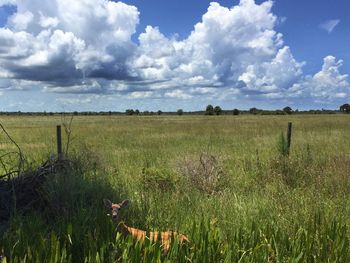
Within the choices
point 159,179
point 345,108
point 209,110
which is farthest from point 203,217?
point 345,108

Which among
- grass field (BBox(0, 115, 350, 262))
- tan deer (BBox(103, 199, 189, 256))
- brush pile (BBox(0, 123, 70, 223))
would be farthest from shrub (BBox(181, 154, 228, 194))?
tan deer (BBox(103, 199, 189, 256))

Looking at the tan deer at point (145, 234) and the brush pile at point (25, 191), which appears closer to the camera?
the tan deer at point (145, 234)

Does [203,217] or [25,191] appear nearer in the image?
[203,217]

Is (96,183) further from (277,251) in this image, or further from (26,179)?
(277,251)

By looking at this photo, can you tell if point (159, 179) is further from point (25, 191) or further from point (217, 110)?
point (217, 110)

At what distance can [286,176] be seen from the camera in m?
10.2

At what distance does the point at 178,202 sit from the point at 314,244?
2526 millimetres

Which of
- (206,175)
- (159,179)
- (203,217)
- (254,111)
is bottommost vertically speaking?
(254,111)

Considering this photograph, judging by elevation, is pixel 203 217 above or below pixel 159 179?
above

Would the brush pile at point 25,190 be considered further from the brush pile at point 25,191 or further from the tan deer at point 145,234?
the tan deer at point 145,234

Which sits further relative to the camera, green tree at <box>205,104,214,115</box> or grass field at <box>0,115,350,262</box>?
green tree at <box>205,104,214,115</box>

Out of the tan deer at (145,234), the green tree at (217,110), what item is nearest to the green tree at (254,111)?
the green tree at (217,110)

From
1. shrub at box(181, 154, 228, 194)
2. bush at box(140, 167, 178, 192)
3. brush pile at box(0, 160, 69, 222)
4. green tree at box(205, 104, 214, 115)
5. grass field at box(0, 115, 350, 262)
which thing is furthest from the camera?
green tree at box(205, 104, 214, 115)

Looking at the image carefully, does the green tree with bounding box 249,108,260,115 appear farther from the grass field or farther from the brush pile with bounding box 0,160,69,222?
the brush pile with bounding box 0,160,69,222
